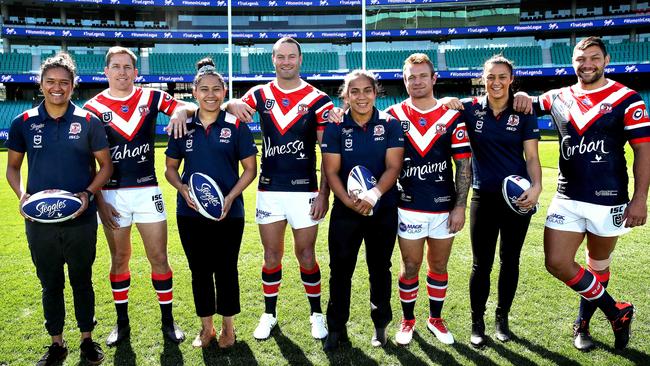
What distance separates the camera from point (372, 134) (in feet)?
11.6

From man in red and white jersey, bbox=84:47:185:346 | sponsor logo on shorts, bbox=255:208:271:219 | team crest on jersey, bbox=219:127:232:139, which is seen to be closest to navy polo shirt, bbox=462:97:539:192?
sponsor logo on shorts, bbox=255:208:271:219

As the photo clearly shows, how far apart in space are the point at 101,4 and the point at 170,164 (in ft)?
107

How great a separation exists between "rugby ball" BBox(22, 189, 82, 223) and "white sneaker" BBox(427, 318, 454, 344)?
2.78 m

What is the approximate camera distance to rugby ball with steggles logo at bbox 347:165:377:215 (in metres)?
3.34

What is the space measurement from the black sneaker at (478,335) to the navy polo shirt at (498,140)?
105 centimetres

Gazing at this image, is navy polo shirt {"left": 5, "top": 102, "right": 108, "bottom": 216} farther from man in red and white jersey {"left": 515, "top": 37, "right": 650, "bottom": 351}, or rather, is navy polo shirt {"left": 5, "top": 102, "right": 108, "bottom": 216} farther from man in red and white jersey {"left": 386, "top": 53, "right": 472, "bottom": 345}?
man in red and white jersey {"left": 515, "top": 37, "right": 650, "bottom": 351}

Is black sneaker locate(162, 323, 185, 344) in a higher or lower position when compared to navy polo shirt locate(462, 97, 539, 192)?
lower

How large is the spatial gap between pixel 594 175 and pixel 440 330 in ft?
5.40

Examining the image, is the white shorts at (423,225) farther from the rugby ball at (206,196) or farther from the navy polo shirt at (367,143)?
the rugby ball at (206,196)

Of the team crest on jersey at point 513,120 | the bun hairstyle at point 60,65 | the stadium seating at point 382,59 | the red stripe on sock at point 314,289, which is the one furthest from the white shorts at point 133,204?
the stadium seating at point 382,59

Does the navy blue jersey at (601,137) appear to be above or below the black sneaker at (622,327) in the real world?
above

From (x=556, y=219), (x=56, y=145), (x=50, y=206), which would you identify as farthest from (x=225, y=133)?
(x=556, y=219)

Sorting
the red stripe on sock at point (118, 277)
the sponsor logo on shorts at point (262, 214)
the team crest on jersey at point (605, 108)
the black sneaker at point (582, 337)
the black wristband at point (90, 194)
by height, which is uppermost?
the team crest on jersey at point (605, 108)

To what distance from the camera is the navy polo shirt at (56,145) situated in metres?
3.29
